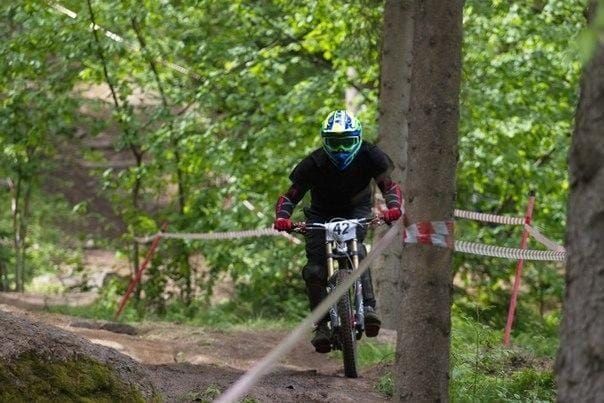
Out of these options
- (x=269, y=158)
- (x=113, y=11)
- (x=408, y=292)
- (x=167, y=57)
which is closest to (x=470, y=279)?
(x=269, y=158)

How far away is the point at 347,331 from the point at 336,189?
1.02m

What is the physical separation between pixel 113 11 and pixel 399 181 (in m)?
5.89

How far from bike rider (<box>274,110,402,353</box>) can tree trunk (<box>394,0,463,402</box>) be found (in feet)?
7.53

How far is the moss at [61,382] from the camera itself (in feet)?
14.8

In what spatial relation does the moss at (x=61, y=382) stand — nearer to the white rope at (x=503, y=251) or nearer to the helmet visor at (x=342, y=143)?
the helmet visor at (x=342, y=143)

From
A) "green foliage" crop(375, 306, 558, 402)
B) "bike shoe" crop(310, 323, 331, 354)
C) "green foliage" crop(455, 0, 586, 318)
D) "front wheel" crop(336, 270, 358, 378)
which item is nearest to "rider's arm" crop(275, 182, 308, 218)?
"front wheel" crop(336, 270, 358, 378)

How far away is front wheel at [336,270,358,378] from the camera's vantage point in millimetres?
6805

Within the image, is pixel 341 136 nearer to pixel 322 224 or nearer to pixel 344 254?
pixel 322 224

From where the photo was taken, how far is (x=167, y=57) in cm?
1503

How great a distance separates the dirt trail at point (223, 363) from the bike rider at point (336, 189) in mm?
552

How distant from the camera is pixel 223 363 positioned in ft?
27.1

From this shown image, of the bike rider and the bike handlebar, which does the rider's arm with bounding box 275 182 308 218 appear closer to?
the bike rider

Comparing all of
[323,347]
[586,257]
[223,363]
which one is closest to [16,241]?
[223,363]

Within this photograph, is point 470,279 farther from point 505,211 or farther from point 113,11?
point 113,11
